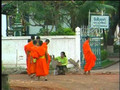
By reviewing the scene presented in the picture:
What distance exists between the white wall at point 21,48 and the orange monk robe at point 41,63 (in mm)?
4454

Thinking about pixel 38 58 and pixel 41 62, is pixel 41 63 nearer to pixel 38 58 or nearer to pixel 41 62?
pixel 41 62

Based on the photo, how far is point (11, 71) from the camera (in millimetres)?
16250

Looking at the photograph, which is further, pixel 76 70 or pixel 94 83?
pixel 76 70

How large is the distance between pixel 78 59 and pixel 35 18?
4.47 meters

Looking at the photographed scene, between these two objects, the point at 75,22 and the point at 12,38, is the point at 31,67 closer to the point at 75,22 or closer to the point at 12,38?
the point at 12,38

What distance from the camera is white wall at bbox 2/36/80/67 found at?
17.4 meters

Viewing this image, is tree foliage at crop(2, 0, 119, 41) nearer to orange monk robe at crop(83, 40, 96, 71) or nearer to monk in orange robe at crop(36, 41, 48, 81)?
orange monk robe at crop(83, 40, 96, 71)

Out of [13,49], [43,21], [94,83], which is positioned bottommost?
[94,83]

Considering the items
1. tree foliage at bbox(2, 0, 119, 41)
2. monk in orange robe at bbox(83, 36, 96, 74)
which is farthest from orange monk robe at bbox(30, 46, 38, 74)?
tree foliage at bbox(2, 0, 119, 41)

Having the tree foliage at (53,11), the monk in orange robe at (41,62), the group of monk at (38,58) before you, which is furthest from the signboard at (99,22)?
the monk in orange robe at (41,62)

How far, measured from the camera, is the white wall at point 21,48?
17.4 meters

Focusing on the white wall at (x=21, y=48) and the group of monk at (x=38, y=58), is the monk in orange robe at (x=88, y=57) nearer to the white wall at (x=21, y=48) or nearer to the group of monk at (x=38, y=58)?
the white wall at (x=21, y=48)

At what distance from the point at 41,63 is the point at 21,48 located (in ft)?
15.7

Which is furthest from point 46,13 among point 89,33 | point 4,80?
point 4,80
